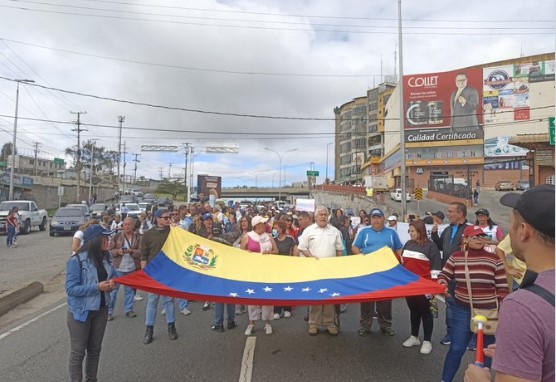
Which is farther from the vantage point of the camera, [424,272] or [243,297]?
[424,272]

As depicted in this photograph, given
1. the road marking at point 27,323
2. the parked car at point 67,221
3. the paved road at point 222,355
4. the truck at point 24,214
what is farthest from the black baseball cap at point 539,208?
the truck at point 24,214

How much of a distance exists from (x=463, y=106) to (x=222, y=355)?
7063cm

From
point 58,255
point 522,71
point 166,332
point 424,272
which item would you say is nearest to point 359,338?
point 424,272

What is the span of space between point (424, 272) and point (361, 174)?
346 feet

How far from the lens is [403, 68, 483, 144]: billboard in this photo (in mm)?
66750

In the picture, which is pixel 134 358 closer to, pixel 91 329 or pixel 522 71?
pixel 91 329

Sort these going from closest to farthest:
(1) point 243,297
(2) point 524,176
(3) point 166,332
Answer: (1) point 243,297 → (3) point 166,332 → (2) point 524,176

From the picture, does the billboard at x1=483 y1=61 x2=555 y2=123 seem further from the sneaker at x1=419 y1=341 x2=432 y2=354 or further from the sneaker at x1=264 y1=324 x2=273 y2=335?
the sneaker at x1=264 y1=324 x2=273 y2=335

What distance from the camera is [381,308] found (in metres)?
6.57

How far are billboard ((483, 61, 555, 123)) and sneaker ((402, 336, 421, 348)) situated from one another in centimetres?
6804

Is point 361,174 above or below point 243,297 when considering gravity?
above

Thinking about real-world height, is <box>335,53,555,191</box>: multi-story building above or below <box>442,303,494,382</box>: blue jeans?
above

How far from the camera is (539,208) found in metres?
1.59

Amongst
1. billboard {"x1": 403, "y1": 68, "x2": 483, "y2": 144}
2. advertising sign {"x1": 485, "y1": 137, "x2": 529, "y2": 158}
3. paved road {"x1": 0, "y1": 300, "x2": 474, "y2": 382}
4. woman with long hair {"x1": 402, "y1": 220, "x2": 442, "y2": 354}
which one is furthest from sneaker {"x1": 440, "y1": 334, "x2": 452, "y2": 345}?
billboard {"x1": 403, "y1": 68, "x2": 483, "y2": 144}
